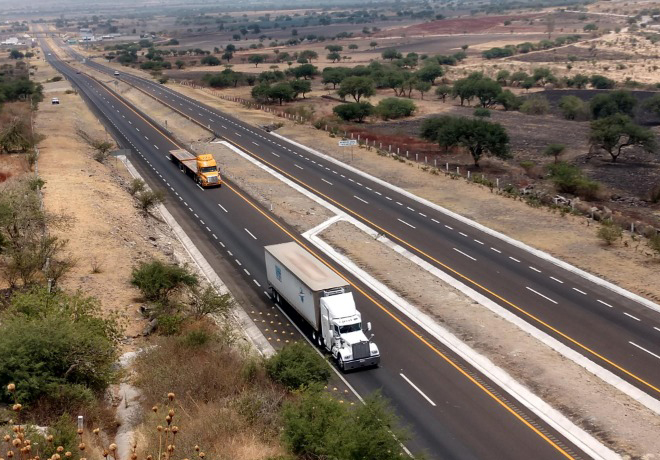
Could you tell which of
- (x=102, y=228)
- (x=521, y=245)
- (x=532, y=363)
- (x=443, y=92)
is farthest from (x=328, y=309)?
(x=443, y=92)

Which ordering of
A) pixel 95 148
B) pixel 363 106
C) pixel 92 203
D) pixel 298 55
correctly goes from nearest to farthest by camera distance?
pixel 92 203 < pixel 95 148 < pixel 363 106 < pixel 298 55

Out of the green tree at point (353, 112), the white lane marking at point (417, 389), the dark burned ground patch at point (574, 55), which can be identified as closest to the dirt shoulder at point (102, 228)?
the white lane marking at point (417, 389)

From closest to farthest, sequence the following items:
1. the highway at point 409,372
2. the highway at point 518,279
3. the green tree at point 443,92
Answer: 1. the highway at point 409,372
2. the highway at point 518,279
3. the green tree at point 443,92

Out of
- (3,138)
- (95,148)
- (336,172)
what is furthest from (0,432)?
(95,148)

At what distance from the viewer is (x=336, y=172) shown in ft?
208

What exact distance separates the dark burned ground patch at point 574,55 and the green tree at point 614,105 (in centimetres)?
7160

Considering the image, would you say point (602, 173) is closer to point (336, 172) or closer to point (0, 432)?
point (336, 172)

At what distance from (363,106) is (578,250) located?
56.8 meters

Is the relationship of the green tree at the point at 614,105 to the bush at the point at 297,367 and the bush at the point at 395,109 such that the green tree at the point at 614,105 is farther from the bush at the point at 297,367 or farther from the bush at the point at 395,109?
the bush at the point at 297,367

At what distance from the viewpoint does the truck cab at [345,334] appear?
2744 cm

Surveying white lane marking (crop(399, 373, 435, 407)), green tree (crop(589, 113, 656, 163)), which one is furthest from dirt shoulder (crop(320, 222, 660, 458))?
green tree (crop(589, 113, 656, 163))

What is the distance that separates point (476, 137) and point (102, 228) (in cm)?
3516

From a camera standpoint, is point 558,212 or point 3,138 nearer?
point 558,212

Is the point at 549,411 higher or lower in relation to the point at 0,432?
lower
